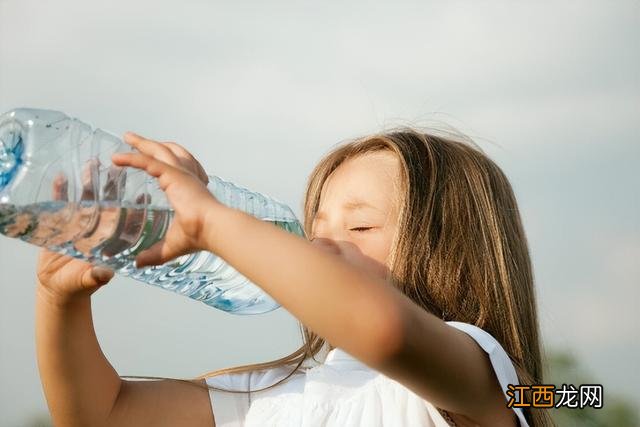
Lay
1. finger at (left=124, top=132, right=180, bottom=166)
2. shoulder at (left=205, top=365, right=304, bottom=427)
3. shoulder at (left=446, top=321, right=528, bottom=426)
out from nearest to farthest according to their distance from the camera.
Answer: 1. finger at (left=124, top=132, right=180, bottom=166)
2. shoulder at (left=446, top=321, right=528, bottom=426)
3. shoulder at (left=205, top=365, right=304, bottom=427)

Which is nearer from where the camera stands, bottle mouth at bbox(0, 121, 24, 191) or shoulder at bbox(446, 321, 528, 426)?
shoulder at bbox(446, 321, 528, 426)

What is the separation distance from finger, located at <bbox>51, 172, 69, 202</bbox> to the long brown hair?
3.01 ft

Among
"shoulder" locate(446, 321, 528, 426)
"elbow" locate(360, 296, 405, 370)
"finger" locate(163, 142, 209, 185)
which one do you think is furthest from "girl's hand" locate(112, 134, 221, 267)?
"shoulder" locate(446, 321, 528, 426)

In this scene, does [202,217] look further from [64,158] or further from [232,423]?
[232,423]

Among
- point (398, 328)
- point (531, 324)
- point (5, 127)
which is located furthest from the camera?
point (531, 324)

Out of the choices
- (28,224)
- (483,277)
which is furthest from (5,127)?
(483,277)

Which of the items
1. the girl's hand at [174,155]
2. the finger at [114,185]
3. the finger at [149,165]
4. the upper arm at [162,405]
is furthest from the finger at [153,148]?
the upper arm at [162,405]

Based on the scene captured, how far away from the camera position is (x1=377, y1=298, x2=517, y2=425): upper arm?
1744 millimetres

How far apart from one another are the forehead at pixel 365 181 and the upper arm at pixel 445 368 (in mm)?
764

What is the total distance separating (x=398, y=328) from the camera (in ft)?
5.61

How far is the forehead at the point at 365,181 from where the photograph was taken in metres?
2.76

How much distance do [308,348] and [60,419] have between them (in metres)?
0.80

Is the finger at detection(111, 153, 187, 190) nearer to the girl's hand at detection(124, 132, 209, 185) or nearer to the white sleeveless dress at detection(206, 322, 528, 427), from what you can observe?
the girl's hand at detection(124, 132, 209, 185)

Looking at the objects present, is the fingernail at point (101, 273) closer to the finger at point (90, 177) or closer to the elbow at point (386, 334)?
the finger at point (90, 177)
